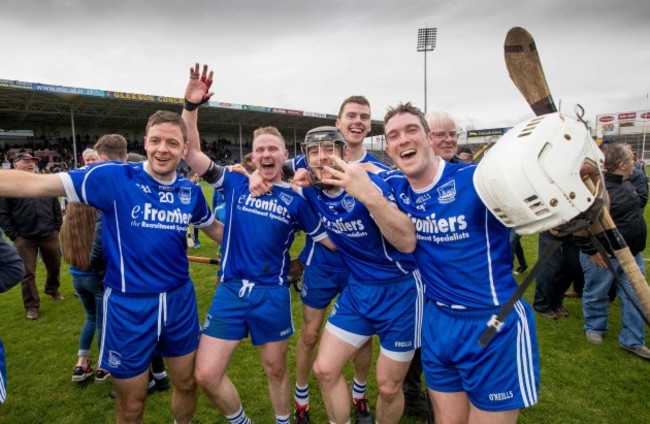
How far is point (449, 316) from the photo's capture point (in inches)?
87.6

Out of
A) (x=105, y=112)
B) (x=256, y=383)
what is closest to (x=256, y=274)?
(x=256, y=383)

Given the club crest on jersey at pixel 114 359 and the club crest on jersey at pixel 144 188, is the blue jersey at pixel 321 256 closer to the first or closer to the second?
the club crest on jersey at pixel 144 188

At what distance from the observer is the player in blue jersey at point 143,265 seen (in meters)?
2.60

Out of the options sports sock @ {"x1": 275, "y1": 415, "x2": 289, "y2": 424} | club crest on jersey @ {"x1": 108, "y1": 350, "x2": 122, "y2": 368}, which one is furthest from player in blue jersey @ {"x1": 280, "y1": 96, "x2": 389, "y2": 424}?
club crest on jersey @ {"x1": 108, "y1": 350, "x2": 122, "y2": 368}

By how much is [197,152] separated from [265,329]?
1.55 meters

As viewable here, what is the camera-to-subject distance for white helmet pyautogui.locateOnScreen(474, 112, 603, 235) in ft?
5.06

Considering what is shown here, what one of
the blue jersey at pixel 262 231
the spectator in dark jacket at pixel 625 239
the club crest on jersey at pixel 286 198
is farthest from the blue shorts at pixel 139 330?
the spectator in dark jacket at pixel 625 239

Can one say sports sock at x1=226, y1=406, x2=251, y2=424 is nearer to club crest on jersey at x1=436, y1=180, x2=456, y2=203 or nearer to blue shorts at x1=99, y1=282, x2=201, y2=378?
blue shorts at x1=99, y1=282, x2=201, y2=378

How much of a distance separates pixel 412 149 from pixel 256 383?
301cm

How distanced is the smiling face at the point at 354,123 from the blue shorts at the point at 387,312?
5.29 ft

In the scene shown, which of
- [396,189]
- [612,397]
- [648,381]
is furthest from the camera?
[648,381]

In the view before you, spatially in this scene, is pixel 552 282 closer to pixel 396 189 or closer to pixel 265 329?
pixel 396 189

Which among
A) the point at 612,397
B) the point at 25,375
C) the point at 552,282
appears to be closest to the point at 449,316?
the point at 612,397

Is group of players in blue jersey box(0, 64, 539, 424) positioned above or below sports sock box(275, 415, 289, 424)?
above
